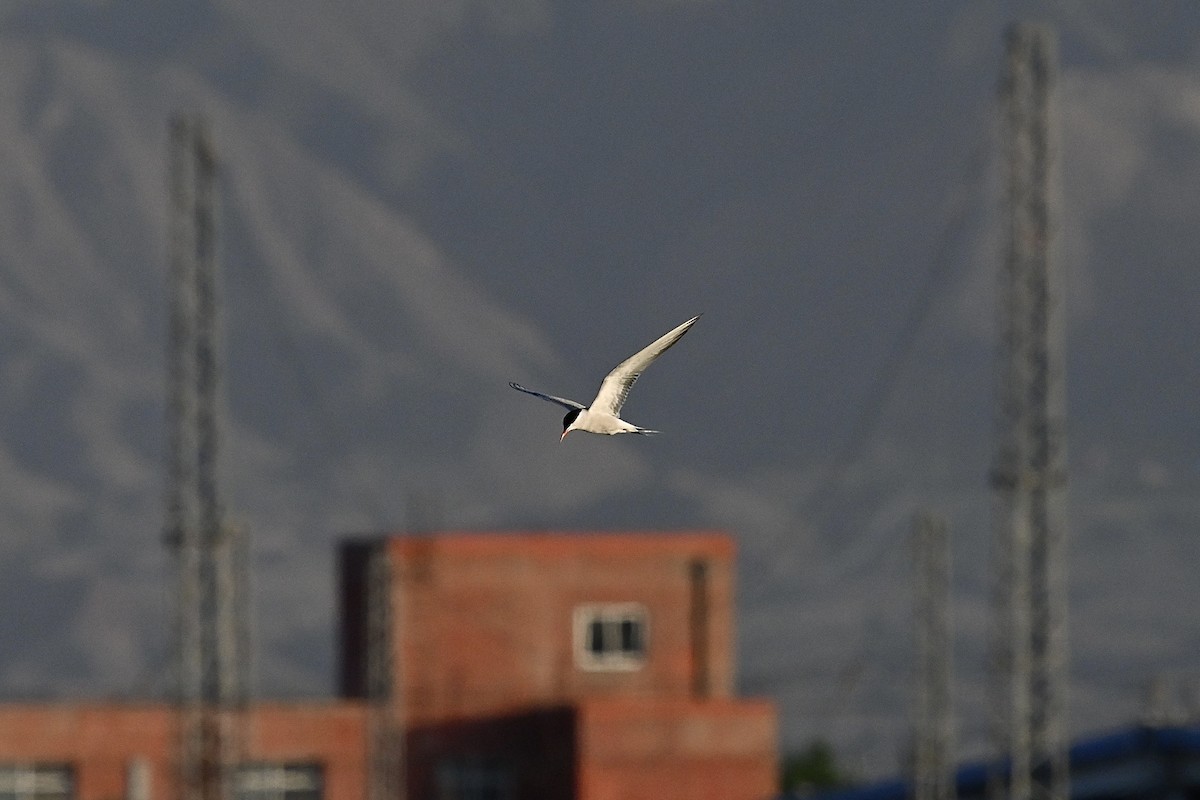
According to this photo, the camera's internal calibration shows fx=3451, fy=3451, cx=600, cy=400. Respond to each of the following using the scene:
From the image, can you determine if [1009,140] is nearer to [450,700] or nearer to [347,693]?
[450,700]

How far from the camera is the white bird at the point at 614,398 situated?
30.9 m

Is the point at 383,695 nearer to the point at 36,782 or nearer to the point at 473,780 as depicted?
the point at 473,780

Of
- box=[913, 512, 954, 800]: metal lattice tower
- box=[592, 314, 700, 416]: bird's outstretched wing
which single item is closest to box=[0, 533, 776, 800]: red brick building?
box=[913, 512, 954, 800]: metal lattice tower

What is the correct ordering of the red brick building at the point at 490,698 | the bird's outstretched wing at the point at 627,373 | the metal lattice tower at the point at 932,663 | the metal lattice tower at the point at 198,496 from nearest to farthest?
the bird's outstretched wing at the point at 627,373
the metal lattice tower at the point at 198,496
the metal lattice tower at the point at 932,663
the red brick building at the point at 490,698

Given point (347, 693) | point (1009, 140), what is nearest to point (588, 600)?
point (347, 693)

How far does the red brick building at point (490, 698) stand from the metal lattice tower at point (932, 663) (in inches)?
627

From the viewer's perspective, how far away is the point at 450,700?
120 meters

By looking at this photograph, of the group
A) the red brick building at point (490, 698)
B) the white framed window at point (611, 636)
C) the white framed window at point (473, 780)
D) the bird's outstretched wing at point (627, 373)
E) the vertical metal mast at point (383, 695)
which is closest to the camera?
the bird's outstretched wing at point (627, 373)

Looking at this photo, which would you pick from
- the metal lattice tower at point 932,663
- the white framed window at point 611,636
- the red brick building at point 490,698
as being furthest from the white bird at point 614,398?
the white framed window at point 611,636

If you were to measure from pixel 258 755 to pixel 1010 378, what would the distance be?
46846 mm

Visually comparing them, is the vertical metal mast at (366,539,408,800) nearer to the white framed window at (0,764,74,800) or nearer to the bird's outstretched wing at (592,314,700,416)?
the white framed window at (0,764,74,800)

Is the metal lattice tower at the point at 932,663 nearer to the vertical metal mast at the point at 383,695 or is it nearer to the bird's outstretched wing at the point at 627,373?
the vertical metal mast at the point at 383,695

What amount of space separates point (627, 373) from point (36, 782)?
84957 mm

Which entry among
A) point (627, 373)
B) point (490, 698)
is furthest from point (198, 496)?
point (627, 373)
